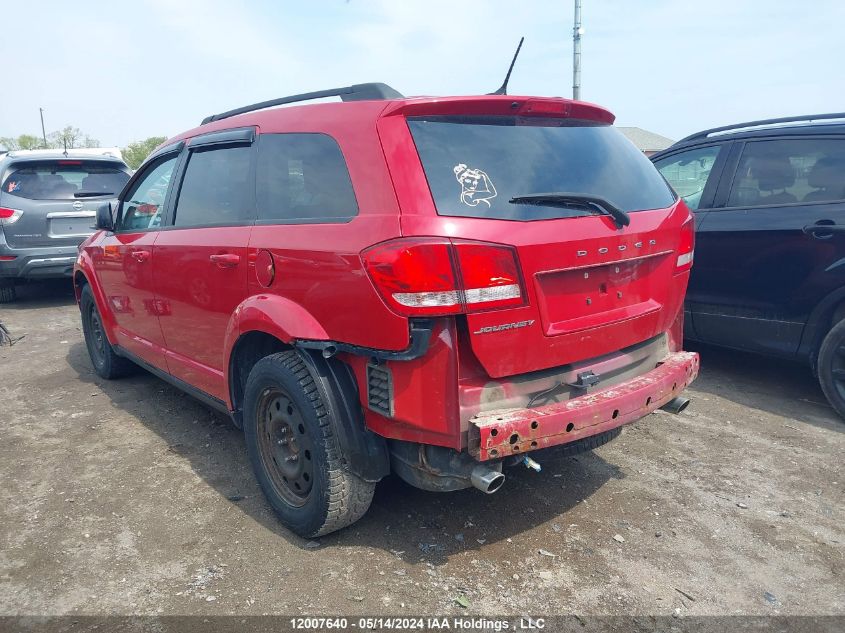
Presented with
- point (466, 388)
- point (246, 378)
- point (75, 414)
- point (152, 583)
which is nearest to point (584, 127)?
point (466, 388)

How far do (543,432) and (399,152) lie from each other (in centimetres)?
120

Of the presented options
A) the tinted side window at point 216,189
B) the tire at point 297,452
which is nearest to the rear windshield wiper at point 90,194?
the tinted side window at point 216,189

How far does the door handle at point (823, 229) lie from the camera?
13.2 feet

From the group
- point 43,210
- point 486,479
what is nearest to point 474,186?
point 486,479

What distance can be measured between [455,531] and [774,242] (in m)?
3.04

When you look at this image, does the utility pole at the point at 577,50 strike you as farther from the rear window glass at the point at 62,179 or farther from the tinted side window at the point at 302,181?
the tinted side window at the point at 302,181

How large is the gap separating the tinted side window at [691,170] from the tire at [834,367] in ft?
4.61

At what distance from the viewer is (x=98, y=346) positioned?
5.43m

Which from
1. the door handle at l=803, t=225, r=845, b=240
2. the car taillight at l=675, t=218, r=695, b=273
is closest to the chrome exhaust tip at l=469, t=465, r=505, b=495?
the car taillight at l=675, t=218, r=695, b=273

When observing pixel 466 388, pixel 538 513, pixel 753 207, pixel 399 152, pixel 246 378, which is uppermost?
pixel 399 152

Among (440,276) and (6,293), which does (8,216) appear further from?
(440,276)

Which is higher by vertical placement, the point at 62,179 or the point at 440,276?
the point at 62,179

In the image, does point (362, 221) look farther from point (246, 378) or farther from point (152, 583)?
point (152, 583)

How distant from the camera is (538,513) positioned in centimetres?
311
